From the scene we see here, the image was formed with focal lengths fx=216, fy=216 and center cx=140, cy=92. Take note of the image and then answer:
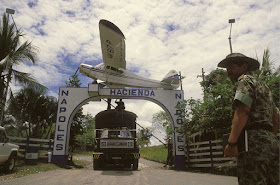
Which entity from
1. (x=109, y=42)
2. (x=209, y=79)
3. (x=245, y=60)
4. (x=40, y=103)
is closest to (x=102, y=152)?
(x=109, y=42)

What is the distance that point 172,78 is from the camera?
16188mm

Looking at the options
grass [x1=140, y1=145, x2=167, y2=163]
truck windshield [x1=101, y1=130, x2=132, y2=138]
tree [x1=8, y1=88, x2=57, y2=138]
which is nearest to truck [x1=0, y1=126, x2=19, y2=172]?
truck windshield [x1=101, y1=130, x2=132, y2=138]

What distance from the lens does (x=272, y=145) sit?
201 cm

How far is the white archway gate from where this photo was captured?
1352 cm

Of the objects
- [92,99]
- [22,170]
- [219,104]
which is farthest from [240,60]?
[92,99]

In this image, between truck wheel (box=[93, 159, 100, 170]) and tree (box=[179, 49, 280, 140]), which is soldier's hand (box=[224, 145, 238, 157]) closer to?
tree (box=[179, 49, 280, 140])

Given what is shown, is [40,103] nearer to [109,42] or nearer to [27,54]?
[27,54]

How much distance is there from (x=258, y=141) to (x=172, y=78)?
563 inches

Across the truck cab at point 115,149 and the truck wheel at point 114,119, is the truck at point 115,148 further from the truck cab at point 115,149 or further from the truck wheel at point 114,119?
the truck wheel at point 114,119

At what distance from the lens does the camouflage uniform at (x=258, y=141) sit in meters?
1.98

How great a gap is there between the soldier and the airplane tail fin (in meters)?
14.1

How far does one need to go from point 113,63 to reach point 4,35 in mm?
7335

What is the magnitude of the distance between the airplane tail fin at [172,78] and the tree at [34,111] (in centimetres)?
1020

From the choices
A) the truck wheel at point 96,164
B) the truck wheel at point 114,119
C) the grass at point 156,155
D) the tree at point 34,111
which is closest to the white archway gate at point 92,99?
the truck wheel at point 114,119
